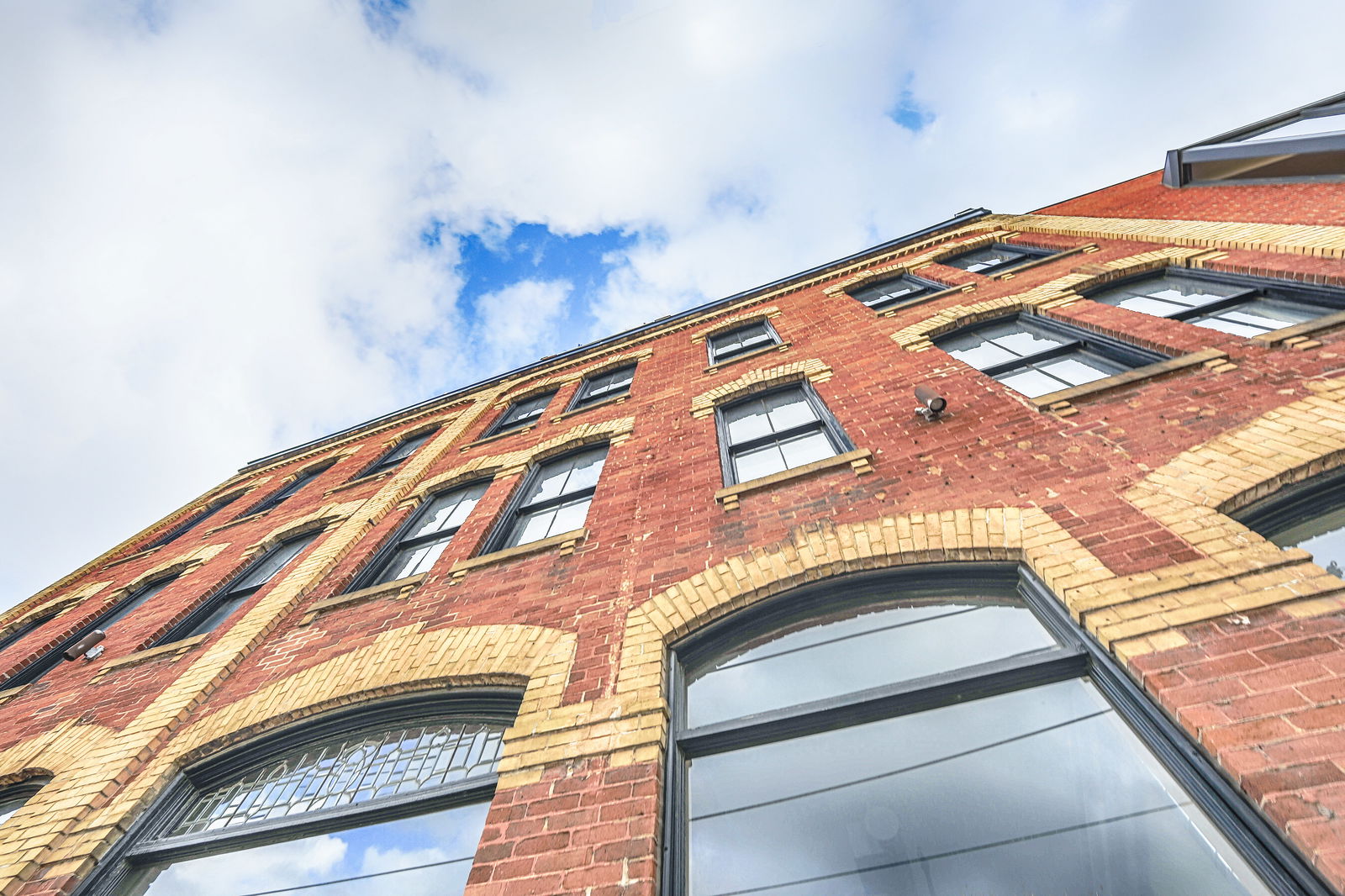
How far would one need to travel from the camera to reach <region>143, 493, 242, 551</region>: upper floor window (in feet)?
41.3

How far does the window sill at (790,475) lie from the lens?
16.5 feet

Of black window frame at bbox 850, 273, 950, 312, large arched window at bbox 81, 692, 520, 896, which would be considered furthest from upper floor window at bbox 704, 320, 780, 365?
large arched window at bbox 81, 692, 520, 896

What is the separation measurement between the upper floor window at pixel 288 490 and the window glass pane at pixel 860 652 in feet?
35.7

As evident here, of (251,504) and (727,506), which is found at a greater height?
(251,504)

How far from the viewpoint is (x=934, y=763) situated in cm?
299

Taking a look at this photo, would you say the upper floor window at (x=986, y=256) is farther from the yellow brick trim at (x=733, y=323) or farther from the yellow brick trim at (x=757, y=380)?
the yellow brick trim at (x=757, y=380)

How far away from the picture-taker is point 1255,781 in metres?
2.15

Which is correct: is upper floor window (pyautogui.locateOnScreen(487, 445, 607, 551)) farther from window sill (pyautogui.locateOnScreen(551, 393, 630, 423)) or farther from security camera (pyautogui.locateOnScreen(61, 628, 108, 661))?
security camera (pyautogui.locateOnScreen(61, 628, 108, 661))

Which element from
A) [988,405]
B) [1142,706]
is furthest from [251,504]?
[1142,706]

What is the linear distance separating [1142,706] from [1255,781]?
1.70 ft

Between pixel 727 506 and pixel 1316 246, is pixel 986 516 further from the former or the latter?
pixel 1316 246

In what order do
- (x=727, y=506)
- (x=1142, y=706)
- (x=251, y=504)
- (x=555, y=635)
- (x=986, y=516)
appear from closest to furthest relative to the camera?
(x=1142, y=706)
(x=986, y=516)
(x=555, y=635)
(x=727, y=506)
(x=251, y=504)

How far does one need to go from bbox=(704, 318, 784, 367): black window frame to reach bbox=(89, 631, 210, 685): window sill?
7241mm

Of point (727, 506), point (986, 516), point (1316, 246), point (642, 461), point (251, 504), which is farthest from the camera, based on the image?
point (251, 504)
